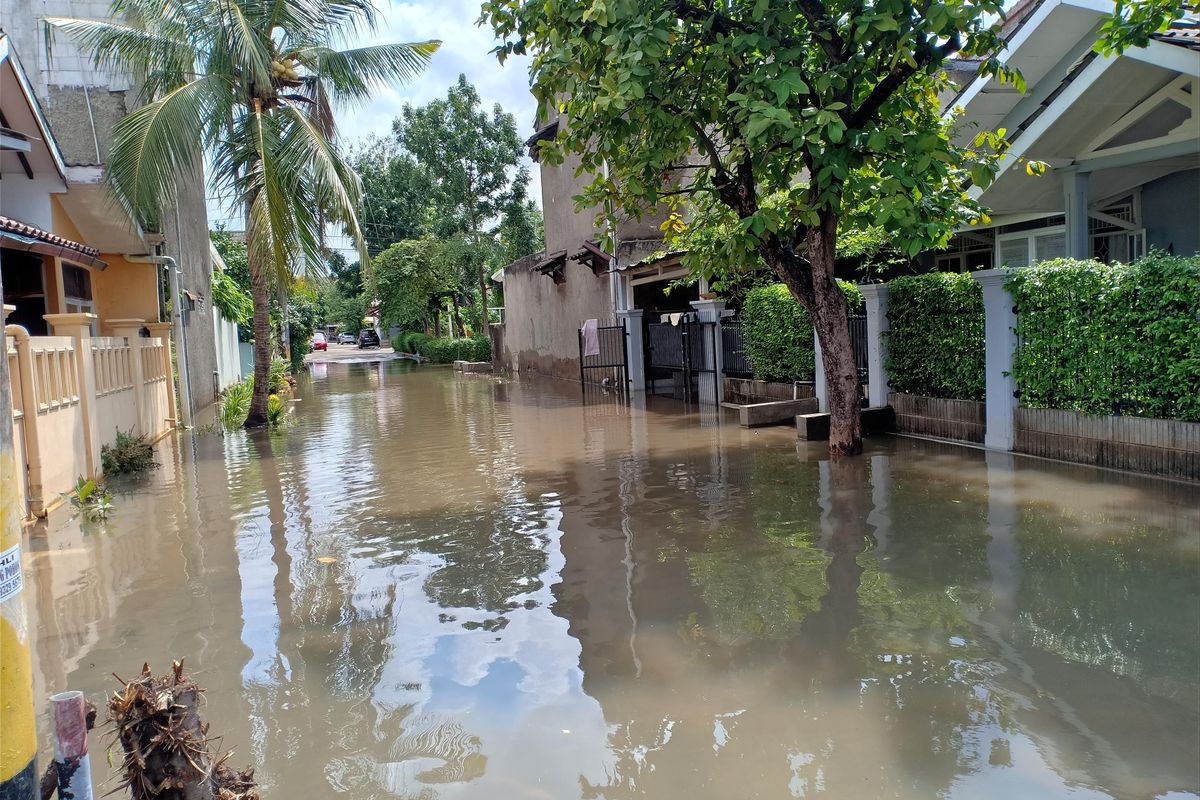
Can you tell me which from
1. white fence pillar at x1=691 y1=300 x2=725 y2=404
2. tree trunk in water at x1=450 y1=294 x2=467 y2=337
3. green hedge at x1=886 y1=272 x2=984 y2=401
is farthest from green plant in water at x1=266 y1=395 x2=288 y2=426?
tree trunk in water at x1=450 y1=294 x2=467 y2=337

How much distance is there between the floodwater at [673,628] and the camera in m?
3.76

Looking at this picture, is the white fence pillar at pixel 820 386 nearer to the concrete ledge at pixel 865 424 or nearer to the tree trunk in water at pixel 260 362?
the concrete ledge at pixel 865 424

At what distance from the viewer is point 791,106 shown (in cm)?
876

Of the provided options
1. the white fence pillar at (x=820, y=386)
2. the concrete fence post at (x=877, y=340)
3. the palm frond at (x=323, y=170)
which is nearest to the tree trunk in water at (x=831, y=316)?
the concrete fence post at (x=877, y=340)

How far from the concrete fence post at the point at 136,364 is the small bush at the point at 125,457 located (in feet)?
4.49

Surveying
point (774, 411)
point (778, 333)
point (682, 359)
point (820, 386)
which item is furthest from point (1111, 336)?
point (682, 359)

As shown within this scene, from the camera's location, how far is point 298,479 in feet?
35.9

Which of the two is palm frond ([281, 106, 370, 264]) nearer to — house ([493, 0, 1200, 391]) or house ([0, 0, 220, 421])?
house ([0, 0, 220, 421])

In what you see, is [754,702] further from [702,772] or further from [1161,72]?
[1161,72]

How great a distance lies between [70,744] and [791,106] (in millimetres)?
7998

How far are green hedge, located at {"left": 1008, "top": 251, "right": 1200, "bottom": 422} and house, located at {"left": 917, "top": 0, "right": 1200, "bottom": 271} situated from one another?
2.40m

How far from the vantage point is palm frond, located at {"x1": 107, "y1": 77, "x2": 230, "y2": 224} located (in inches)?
515

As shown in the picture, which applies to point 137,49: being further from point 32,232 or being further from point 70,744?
point 70,744

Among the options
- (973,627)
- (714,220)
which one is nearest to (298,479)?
(714,220)
